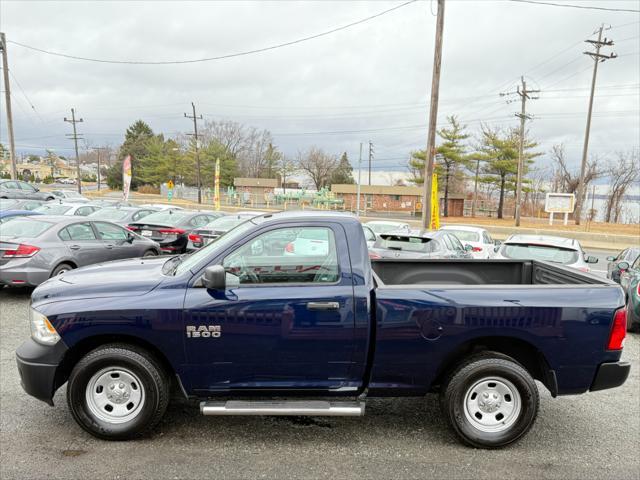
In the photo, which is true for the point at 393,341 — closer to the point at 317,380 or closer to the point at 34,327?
the point at 317,380

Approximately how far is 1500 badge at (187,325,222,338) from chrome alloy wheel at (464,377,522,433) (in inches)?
80.3

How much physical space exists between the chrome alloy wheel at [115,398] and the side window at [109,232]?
626 centimetres

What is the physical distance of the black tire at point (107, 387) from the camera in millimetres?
3484

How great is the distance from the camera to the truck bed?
207 inches

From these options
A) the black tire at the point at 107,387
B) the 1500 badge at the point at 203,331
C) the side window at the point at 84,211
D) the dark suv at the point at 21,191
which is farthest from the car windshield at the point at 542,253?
the dark suv at the point at 21,191

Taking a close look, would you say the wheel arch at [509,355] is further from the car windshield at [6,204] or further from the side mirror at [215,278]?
the car windshield at [6,204]

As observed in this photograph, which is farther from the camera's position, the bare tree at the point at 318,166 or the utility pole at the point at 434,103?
the bare tree at the point at 318,166

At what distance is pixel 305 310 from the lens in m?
3.47

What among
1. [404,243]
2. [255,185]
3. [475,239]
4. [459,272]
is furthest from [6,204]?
[255,185]

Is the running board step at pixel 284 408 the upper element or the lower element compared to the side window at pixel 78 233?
lower

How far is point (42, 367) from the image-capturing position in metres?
3.51

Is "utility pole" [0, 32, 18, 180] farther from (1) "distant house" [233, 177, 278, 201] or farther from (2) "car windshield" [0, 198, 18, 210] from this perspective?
(1) "distant house" [233, 177, 278, 201]

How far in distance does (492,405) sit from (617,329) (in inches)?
45.0

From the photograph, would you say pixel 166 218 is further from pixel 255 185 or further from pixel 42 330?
pixel 255 185
